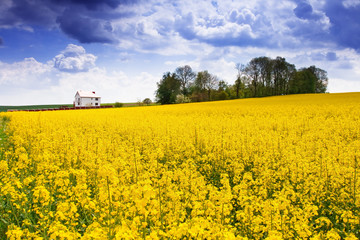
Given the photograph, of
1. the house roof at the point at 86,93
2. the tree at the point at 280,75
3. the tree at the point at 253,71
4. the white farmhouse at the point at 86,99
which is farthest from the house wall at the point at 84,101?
the tree at the point at 280,75

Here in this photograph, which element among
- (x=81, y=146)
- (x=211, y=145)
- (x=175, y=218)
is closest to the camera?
(x=175, y=218)

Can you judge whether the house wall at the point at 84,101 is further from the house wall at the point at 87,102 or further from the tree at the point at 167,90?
the tree at the point at 167,90

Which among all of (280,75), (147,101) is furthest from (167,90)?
(280,75)

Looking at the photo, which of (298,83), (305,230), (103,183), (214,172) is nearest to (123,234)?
(103,183)

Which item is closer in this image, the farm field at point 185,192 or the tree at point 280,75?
the farm field at point 185,192

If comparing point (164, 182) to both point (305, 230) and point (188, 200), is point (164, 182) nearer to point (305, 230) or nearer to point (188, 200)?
point (188, 200)

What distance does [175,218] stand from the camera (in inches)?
160

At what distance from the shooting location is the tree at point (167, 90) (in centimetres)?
7425

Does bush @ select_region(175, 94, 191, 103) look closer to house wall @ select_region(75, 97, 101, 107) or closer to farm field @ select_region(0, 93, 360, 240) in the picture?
house wall @ select_region(75, 97, 101, 107)

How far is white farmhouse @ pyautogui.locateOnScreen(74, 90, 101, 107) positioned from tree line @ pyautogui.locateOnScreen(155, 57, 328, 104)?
32138 mm

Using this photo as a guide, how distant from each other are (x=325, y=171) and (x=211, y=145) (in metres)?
4.43

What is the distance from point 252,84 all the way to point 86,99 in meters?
62.0

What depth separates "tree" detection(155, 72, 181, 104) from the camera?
244ft

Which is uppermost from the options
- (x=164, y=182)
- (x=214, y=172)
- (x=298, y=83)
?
(x=298, y=83)
